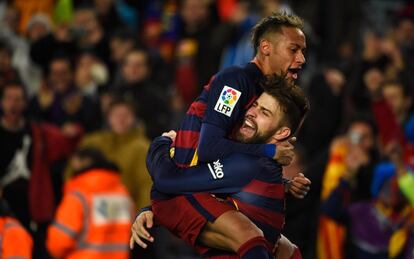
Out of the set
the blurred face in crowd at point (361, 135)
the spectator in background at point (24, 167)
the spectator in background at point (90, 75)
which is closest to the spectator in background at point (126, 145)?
the spectator in background at point (24, 167)

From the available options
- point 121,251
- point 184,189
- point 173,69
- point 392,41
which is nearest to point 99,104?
point 173,69

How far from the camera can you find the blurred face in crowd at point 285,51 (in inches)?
225

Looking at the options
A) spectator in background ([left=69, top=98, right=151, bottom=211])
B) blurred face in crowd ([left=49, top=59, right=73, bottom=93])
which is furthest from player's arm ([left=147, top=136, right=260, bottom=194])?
blurred face in crowd ([left=49, top=59, right=73, bottom=93])

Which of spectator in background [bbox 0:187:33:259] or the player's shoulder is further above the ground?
the player's shoulder

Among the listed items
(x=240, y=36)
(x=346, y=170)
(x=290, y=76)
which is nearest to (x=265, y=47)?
(x=290, y=76)

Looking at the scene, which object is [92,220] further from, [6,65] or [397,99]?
[397,99]

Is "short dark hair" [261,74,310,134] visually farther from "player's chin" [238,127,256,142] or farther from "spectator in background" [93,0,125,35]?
"spectator in background" [93,0,125,35]

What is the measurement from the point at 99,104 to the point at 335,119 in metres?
2.38

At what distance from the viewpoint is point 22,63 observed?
1298 centimetres

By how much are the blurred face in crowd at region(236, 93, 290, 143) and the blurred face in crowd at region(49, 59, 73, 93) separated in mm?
6533

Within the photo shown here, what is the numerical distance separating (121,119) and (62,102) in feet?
4.80

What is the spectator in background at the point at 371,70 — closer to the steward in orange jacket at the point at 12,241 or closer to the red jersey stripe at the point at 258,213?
the steward in orange jacket at the point at 12,241

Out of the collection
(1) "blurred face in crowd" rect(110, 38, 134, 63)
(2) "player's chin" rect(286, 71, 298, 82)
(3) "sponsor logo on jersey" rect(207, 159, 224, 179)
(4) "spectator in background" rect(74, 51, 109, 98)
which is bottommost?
(4) "spectator in background" rect(74, 51, 109, 98)

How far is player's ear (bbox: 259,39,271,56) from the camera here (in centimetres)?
575
